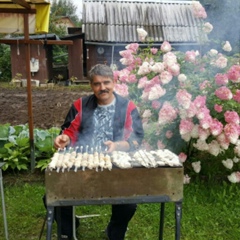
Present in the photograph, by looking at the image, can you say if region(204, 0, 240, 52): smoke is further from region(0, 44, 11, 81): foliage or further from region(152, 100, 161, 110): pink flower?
region(0, 44, 11, 81): foliage

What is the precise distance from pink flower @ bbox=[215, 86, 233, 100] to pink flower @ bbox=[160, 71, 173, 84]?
0.54 meters

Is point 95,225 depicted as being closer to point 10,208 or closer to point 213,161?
point 10,208

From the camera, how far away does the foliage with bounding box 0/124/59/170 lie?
16.5 ft

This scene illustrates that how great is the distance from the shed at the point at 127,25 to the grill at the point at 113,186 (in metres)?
13.5

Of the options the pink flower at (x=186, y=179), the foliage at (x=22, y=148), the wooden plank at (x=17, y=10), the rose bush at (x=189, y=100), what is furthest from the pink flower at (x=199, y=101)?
the wooden plank at (x=17, y=10)

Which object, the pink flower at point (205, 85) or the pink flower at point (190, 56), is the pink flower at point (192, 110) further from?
the pink flower at point (190, 56)

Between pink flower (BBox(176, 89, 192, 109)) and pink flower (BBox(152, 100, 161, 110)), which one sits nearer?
pink flower (BBox(176, 89, 192, 109))

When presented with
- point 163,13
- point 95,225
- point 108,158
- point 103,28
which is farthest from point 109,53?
point 108,158

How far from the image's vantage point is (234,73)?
13.2 ft

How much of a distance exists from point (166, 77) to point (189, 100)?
41 cm

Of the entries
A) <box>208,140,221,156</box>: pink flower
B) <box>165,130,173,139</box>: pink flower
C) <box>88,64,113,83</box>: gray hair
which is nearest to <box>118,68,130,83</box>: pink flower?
<box>165,130,173,139</box>: pink flower

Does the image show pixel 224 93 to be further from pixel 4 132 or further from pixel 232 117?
pixel 4 132

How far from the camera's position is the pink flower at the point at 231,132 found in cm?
384

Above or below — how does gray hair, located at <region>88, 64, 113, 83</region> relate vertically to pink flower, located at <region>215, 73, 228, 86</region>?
above
